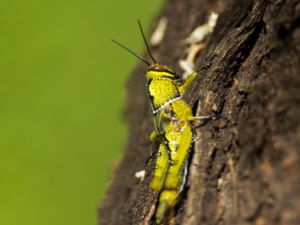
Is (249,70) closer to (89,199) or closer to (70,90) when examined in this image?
(89,199)

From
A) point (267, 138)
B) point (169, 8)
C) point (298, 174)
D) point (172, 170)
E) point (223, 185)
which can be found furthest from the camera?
point (169, 8)

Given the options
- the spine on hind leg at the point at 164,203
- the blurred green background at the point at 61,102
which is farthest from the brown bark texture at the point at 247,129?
the blurred green background at the point at 61,102

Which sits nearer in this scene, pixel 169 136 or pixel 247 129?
pixel 247 129

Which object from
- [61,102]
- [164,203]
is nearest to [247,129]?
[164,203]

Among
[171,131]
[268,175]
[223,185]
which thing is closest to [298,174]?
[268,175]

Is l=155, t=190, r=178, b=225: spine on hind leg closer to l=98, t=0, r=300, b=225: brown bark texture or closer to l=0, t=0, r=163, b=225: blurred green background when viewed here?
l=98, t=0, r=300, b=225: brown bark texture

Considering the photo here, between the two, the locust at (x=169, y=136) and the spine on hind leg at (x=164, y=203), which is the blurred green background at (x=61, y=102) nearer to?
the locust at (x=169, y=136)

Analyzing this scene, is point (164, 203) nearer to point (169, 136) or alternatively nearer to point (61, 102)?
point (169, 136)
